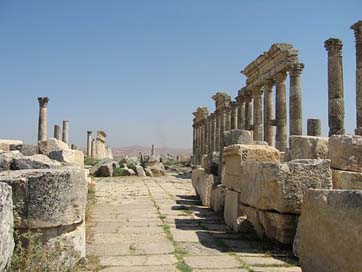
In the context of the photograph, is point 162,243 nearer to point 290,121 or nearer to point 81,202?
point 81,202

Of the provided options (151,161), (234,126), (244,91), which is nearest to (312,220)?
(151,161)

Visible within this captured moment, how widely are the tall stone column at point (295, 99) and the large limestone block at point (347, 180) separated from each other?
14.6m

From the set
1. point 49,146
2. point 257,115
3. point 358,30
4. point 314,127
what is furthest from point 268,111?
point 49,146

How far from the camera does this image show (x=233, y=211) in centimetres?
680

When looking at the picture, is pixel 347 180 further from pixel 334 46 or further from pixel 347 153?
pixel 334 46

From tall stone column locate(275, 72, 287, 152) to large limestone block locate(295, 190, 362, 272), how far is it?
758 inches

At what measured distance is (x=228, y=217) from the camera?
708 cm

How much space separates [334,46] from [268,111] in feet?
25.1

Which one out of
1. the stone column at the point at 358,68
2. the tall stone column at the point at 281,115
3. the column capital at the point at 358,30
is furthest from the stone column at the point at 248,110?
the column capital at the point at 358,30

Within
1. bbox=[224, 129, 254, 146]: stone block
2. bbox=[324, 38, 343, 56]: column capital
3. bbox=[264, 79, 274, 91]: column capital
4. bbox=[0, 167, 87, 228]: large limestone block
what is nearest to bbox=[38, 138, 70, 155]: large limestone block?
bbox=[224, 129, 254, 146]: stone block

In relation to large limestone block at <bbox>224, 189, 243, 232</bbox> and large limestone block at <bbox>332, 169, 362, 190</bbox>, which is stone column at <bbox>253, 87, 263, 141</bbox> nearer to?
large limestone block at <bbox>224, 189, 243, 232</bbox>

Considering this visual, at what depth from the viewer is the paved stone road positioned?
4500mm

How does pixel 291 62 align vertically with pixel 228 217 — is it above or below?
above

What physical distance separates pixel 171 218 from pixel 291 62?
15826 mm
